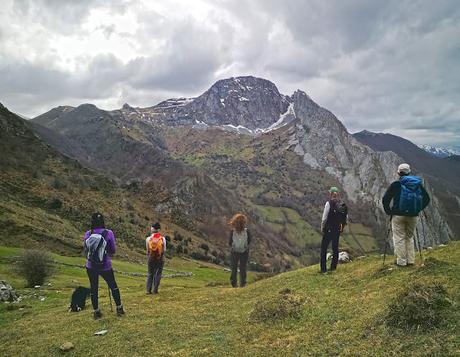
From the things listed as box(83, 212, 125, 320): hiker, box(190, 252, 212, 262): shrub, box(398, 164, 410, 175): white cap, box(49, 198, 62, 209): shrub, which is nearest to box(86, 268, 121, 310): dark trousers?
box(83, 212, 125, 320): hiker

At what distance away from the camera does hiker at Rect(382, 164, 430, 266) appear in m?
14.5

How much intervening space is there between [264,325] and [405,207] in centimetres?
675

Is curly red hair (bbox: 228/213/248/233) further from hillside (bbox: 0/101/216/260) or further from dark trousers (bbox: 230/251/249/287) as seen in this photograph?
hillside (bbox: 0/101/216/260)

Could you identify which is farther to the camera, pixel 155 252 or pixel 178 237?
pixel 178 237

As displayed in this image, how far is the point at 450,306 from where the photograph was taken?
9852mm

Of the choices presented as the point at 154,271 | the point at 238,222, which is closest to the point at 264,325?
the point at 238,222

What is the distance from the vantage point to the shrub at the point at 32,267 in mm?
29938

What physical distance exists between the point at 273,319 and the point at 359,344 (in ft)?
11.3

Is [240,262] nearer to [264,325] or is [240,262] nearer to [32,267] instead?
[264,325]

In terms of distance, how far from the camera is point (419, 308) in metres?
9.66

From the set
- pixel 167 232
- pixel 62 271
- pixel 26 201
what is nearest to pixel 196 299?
pixel 62 271

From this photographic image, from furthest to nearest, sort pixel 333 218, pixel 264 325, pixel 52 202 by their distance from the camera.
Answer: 1. pixel 52 202
2. pixel 333 218
3. pixel 264 325

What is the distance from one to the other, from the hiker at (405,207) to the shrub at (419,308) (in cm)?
452

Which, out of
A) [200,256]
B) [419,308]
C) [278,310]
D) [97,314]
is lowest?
[200,256]
